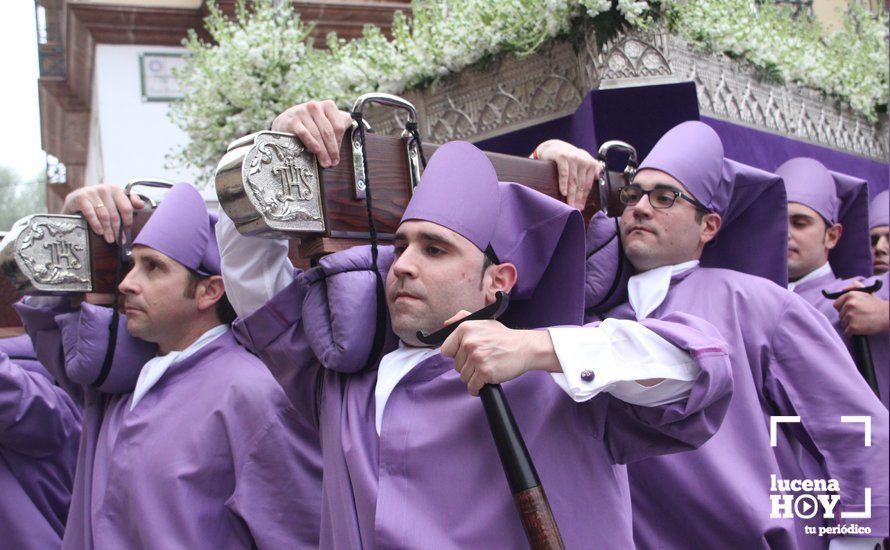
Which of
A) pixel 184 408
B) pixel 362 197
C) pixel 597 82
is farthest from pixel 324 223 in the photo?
pixel 597 82

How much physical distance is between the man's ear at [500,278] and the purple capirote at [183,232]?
4.96 feet

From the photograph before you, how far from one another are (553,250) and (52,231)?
1777mm

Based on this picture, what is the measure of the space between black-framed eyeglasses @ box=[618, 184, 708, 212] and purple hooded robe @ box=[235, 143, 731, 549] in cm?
92

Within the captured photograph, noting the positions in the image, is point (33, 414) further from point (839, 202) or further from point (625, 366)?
point (839, 202)

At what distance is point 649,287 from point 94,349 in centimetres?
187

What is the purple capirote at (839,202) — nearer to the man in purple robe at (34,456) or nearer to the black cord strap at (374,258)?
the black cord strap at (374,258)

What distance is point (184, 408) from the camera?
13.3ft

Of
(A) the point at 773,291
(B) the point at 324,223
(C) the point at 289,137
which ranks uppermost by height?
(C) the point at 289,137

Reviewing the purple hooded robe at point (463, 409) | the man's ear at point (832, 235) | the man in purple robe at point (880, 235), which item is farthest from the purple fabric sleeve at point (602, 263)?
the man in purple robe at point (880, 235)

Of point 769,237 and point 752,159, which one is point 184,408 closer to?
point 769,237

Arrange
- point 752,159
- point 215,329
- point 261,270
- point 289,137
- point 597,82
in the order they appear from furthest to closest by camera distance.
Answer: point 752,159 → point 597,82 → point 215,329 → point 261,270 → point 289,137

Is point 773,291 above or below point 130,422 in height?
above

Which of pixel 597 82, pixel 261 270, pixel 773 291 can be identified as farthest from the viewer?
pixel 597 82

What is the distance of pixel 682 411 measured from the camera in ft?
8.61
